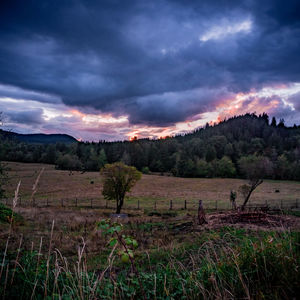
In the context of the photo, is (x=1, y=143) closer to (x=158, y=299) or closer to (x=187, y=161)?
(x=158, y=299)

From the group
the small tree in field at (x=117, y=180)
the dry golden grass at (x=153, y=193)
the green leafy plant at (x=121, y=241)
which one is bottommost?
the dry golden grass at (x=153, y=193)

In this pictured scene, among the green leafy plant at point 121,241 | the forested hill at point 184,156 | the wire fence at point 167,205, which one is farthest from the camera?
the forested hill at point 184,156

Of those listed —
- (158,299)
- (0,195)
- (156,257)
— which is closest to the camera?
(158,299)

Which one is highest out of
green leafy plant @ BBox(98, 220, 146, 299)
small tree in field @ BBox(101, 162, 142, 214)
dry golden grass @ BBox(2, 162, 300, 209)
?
green leafy plant @ BBox(98, 220, 146, 299)

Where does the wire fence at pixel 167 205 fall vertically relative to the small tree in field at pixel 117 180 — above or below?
below

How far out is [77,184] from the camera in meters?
55.0

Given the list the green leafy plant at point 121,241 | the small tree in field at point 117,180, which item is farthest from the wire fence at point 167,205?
the green leafy plant at point 121,241

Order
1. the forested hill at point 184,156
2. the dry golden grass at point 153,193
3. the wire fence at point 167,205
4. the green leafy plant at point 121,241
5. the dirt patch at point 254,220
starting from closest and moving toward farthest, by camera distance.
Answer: the green leafy plant at point 121,241
the dirt patch at point 254,220
the wire fence at point 167,205
the dry golden grass at point 153,193
the forested hill at point 184,156

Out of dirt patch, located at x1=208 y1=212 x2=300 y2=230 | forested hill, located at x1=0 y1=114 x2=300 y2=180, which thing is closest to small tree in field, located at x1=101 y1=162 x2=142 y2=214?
dirt patch, located at x1=208 y1=212 x2=300 y2=230

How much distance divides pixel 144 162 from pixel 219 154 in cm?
3791

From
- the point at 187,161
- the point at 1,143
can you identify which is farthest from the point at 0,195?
the point at 187,161

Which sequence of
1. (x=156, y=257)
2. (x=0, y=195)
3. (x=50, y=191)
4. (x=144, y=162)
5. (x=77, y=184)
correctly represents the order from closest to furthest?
(x=156, y=257) → (x=0, y=195) → (x=50, y=191) → (x=77, y=184) → (x=144, y=162)

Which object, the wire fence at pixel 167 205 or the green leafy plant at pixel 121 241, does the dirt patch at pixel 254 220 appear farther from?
the wire fence at pixel 167 205

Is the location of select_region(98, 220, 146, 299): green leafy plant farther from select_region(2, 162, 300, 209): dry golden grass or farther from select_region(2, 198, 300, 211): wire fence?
select_region(2, 198, 300, 211): wire fence
